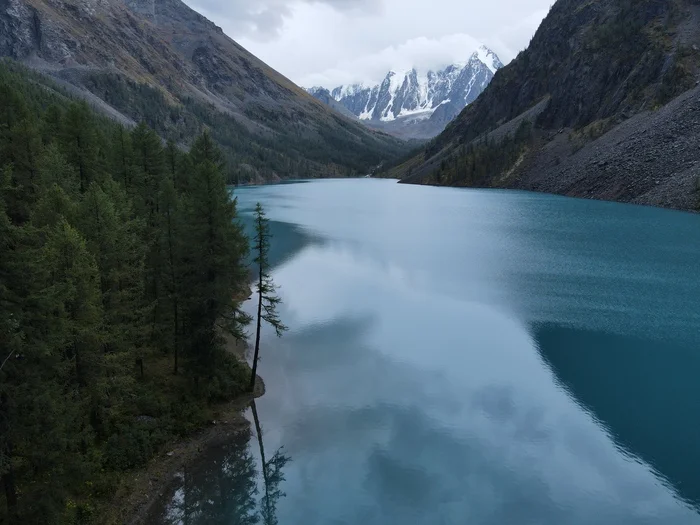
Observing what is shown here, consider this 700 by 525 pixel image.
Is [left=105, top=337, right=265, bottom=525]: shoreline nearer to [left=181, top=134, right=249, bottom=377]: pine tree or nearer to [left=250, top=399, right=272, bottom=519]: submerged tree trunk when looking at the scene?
[left=250, top=399, right=272, bottom=519]: submerged tree trunk

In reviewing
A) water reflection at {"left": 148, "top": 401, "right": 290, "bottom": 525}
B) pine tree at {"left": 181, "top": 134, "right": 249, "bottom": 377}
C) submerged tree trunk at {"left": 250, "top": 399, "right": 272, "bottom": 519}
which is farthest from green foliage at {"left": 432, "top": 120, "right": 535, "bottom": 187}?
water reflection at {"left": 148, "top": 401, "right": 290, "bottom": 525}

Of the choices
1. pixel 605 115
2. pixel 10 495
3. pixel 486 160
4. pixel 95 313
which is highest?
pixel 605 115

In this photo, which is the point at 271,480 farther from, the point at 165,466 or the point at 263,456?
the point at 165,466

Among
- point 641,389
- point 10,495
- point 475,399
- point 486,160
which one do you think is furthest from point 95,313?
point 486,160

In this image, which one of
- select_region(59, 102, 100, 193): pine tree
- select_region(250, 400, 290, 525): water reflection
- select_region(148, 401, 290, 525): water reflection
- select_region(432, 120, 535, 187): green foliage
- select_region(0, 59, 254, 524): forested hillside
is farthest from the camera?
select_region(432, 120, 535, 187): green foliage

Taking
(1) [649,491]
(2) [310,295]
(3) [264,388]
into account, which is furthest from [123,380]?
(2) [310,295]

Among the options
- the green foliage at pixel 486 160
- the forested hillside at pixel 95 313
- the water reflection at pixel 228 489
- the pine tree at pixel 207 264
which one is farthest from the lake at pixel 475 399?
the green foliage at pixel 486 160

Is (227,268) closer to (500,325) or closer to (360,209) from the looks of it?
(500,325)
